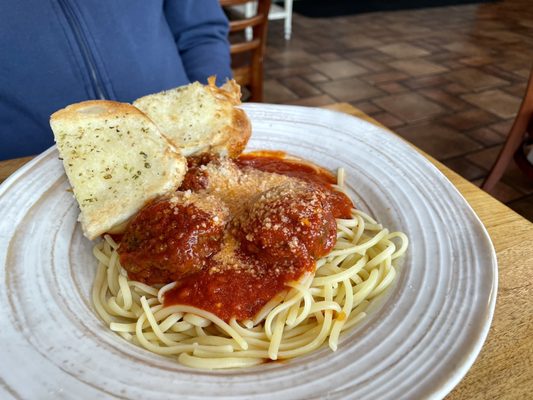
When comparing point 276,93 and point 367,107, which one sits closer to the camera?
point 367,107

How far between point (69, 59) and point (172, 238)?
49.5 inches

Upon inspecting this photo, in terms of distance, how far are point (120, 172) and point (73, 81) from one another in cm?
83

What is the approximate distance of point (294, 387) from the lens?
1036 millimetres

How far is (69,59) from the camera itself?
7.02 feet

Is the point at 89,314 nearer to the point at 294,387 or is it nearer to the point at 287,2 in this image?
the point at 294,387

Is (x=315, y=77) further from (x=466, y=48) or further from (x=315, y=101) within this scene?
(x=466, y=48)

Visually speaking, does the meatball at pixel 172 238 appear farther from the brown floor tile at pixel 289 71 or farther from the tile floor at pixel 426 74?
the brown floor tile at pixel 289 71

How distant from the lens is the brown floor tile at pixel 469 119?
506 centimetres

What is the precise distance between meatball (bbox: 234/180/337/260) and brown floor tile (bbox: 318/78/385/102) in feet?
14.3

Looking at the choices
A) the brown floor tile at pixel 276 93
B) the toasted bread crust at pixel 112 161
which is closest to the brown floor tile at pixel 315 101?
the brown floor tile at pixel 276 93

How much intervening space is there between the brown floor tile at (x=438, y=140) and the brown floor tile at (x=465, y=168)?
0.32 feet

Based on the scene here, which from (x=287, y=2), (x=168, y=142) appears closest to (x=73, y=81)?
(x=168, y=142)

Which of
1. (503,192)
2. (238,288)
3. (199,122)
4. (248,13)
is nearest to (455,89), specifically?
(503,192)

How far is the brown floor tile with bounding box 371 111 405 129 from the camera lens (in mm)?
5010
